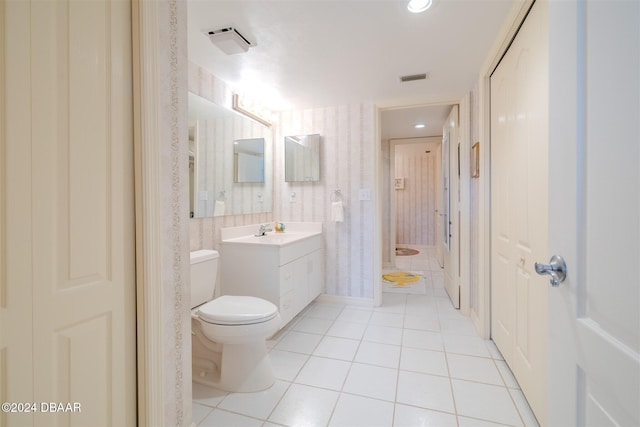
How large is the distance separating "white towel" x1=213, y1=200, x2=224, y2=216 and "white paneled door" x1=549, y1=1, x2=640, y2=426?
85.6 inches

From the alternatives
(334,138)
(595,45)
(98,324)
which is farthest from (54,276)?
(334,138)

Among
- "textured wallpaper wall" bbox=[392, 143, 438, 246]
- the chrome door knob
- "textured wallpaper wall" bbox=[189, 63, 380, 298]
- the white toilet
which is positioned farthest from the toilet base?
"textured wallpaper wall" bbox=[392, 143, 438, 246]

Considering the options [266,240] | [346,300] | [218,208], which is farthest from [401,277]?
[218,208]

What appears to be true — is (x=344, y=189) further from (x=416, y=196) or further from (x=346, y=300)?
(x=416, y=196)

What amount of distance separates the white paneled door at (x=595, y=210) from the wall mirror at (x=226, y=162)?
79.3 inches

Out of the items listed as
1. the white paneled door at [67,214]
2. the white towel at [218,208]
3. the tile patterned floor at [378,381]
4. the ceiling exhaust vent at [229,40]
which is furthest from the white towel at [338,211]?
the white paneled door at [67,214]

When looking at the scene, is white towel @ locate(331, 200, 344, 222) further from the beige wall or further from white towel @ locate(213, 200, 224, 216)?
the beige wall

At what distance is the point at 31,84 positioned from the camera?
0.79 m

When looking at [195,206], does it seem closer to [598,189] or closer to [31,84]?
[31,84]

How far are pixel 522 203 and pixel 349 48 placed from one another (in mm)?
1448

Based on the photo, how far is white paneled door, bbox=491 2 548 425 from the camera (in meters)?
1.33

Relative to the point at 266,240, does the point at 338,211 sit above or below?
above

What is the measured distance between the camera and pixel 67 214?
2.89 feet

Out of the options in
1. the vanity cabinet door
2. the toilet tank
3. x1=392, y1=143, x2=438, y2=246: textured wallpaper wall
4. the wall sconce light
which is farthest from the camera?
x1=392, y1=143, x2=438, y2=246: textured wallpaper wall
